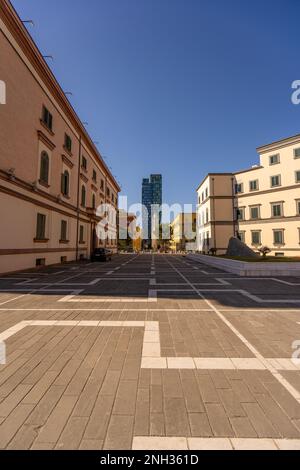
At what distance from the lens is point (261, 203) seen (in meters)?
33.8

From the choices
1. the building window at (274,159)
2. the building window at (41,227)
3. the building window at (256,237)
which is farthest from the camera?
the building window at (256,237)

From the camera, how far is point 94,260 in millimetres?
27188

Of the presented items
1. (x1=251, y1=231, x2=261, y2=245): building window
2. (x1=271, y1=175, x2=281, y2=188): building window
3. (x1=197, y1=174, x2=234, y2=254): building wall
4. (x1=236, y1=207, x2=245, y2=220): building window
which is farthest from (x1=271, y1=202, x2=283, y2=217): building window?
(x1=197, y1=174, x2=234, y2=254): building wall

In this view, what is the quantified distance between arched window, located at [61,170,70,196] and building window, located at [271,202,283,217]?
83.9 ft

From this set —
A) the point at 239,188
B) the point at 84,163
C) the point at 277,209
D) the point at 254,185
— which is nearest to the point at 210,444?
the point at 84,163

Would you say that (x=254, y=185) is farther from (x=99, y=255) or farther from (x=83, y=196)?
(x=99, y=255)

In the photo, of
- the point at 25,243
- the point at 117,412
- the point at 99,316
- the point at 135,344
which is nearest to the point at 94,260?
the point at 25,243

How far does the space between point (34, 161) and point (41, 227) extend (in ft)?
14.9

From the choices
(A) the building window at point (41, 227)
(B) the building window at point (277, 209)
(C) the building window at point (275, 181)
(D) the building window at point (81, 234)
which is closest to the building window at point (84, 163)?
(D) the building window at point (81, 234)

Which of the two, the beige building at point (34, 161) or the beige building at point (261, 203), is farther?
the beige building at point (261, 203)

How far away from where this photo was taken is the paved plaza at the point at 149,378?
2.27m

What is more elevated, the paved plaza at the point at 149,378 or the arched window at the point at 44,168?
the arched window at the point at 44,168

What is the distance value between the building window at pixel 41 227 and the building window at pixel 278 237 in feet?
89.6

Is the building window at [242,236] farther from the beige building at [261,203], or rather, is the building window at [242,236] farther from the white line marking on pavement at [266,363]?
the white line marking on pavement at [266,363]
